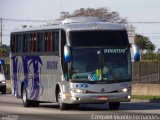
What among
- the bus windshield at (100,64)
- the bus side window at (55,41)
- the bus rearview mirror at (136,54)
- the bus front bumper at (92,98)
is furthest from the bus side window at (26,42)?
the bus rearview mirror at (136,54)

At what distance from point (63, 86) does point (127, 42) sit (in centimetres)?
307

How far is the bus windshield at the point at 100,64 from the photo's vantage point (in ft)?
→ 87.9

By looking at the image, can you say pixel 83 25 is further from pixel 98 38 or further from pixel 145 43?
pixel 145 43

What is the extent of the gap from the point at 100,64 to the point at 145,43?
96661 mm

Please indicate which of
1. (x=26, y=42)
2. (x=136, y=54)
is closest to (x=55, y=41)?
(x=136, y=54)

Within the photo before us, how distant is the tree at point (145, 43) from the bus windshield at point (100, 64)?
300 feet

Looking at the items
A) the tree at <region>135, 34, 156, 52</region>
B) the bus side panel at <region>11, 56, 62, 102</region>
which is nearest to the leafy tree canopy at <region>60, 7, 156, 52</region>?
the tree at <region>135, 34, 156, 52</region>

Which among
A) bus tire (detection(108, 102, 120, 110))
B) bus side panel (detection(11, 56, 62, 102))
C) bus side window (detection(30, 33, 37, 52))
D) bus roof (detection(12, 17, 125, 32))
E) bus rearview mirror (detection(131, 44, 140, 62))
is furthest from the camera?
bus side window (detection(30, 33, 37, 52))

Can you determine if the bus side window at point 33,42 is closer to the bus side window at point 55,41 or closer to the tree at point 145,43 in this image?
the bus side window at point 55,41

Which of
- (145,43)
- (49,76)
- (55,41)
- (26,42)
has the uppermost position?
(145,43)

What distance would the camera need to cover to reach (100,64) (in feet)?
88.3

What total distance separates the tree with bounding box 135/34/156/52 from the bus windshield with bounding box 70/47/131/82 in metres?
91.4

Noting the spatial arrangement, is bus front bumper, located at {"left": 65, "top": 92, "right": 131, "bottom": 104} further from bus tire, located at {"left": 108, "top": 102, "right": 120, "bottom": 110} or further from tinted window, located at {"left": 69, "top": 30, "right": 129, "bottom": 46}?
tinted window, located at {"left": 69, "top": 30, "right": 129, "bottom": 46}

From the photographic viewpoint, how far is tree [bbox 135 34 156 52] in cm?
12075
